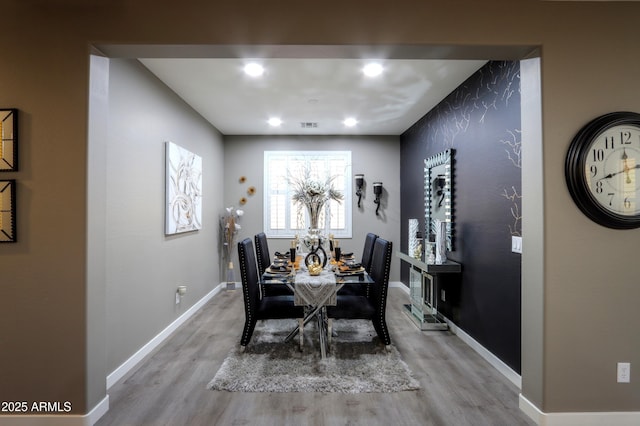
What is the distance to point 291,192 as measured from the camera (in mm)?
5555

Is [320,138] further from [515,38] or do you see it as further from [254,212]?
[515,38]

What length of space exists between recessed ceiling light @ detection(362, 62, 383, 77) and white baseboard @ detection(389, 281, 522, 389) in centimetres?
281

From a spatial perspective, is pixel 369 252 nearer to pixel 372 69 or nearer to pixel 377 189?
pixel 377 189

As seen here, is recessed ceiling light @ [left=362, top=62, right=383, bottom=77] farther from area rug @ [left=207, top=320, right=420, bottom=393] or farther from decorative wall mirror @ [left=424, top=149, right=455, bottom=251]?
area rug @ [left=207, top=320, right=420, bottom=393]

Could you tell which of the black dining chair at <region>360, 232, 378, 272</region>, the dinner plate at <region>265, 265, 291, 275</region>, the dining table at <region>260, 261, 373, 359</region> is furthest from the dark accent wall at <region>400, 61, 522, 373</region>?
the dinner plate at <region>265, 265, 291, 275</region>

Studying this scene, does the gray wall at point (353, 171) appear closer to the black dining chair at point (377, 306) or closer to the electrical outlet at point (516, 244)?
the black dining chair at point (377, 306)

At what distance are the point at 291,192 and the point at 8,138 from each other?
3.92m

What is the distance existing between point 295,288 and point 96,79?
213cm

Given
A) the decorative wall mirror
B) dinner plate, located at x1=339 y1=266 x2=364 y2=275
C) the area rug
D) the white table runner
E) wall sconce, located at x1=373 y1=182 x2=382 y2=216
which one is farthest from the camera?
wall sconce, located at x1=373 y1=182 x2=382 y2=216

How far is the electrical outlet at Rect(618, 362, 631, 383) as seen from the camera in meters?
1.91

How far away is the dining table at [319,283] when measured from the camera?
2.78 metres

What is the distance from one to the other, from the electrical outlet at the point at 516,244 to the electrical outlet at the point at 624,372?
88cm

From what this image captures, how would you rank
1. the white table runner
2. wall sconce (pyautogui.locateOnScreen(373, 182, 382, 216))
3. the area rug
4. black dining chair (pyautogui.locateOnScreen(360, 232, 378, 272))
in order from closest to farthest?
the area rug
the white table runner
black dining chair (pyautogui.locateOnScreen(360, 232, 378, 272))
wall sconce (pyautogui.locateOnScreen(373, 182, 382, 216))

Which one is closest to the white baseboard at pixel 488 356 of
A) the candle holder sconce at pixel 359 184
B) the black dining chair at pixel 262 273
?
the black dining chair at pixel 262 273
